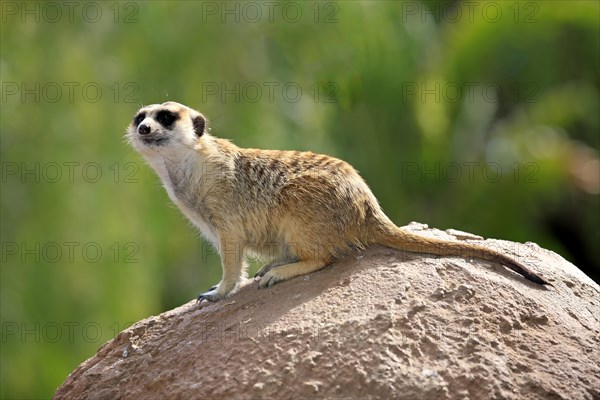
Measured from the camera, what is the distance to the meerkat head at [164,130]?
4832 millimetres

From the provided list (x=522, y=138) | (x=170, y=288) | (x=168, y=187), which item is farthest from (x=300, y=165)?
(x=170, y=288)

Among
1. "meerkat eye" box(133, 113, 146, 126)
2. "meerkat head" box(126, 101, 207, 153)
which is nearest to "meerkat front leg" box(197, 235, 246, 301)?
"meerkat head" box(126, 101, 207, 153)

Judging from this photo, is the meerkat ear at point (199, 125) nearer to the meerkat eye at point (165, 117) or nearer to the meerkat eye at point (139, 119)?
the meerkat eye at point (165, 117)

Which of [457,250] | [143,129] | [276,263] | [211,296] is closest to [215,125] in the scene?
[143,129]

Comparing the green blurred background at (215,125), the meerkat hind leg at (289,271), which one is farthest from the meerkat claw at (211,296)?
the green blurred background at (215,125)

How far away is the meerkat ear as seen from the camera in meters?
4.98

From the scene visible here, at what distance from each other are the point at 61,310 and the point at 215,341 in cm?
492

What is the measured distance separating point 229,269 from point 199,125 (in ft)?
2.76

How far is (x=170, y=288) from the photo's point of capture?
10531 mm

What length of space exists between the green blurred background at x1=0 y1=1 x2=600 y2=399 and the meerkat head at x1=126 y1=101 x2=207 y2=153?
10.0 ft

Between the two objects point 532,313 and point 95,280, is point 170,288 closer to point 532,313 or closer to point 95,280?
point 95,280

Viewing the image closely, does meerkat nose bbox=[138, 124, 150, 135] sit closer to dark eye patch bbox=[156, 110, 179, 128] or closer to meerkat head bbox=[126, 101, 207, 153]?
meerkat head bbox=[126, 101, 207, 153]

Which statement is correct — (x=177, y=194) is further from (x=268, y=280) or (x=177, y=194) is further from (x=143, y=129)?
(x=268, y=280)

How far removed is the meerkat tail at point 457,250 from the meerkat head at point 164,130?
4.18 ft
